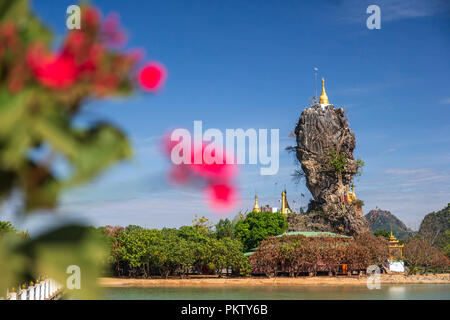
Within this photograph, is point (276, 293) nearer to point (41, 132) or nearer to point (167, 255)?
point (167, 255)

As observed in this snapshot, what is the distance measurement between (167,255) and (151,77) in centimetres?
2408

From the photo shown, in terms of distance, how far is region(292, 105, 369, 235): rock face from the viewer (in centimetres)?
3284

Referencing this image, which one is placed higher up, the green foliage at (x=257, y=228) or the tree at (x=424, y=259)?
the green foliage at (x=257, y=228)

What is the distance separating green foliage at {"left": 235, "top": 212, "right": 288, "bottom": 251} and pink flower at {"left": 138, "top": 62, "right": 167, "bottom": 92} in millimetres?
30698

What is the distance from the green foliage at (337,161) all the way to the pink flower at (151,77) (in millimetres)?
32736

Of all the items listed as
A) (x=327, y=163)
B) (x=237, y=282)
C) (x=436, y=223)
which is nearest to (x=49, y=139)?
(x=237, y=282)

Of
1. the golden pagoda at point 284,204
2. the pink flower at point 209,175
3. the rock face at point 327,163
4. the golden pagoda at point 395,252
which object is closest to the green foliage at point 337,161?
the rock face at point 327,163

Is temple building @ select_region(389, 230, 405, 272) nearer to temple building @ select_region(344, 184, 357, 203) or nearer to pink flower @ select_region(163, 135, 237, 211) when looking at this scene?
temple building @ select_region(344, 184, 357, 203)

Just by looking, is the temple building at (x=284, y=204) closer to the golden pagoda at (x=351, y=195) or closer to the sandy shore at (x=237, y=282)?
the golden pagoda at (x=351, y=195)

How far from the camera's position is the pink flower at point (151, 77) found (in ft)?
2.28

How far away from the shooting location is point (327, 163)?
1304 inches

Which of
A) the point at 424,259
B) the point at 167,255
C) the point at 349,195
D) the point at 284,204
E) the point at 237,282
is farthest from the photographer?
the point at 284,204

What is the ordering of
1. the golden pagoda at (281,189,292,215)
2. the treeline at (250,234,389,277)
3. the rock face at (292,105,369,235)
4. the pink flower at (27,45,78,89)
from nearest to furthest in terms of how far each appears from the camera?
the pink flower at (27,45,78,89) < the treeline at (250,234,389,277) < the rock face at (292,105,369,235) < the golden pagoda at (281,189,292,215)

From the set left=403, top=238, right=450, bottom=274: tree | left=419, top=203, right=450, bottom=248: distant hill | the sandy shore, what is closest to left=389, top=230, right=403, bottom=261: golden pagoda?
left=403, top=238, right=450, bottom=274: tree
